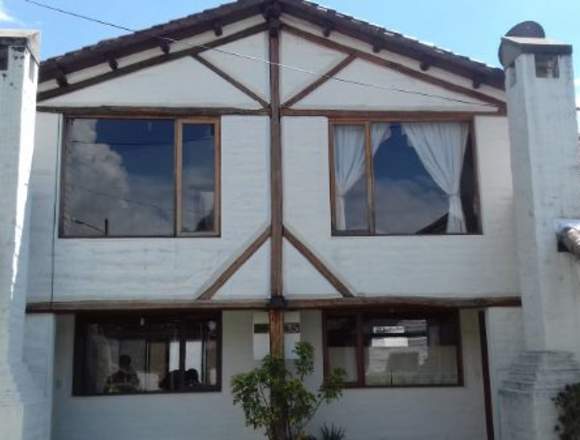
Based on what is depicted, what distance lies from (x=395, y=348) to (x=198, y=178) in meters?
4.34

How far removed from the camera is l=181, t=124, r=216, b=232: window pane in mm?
11633

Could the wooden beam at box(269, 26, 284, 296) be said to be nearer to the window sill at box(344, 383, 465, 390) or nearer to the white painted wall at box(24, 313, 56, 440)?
the window sill at box(344, 383, 465, 390)

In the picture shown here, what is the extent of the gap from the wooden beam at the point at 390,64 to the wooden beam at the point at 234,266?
3.28 m

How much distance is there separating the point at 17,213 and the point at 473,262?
675 cm

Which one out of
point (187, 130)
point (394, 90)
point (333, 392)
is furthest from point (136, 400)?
point (394, 90)

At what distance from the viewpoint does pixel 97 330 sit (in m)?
12.4

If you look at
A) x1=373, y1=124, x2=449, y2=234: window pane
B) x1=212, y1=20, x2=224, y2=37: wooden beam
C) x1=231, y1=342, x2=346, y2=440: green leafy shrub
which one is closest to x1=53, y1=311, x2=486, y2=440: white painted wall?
x1=231, y1=342, x2=346, y2=440: green leafy shrub

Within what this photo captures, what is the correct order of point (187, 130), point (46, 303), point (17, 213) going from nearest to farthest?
1. point (17, 213)
2. point (46, 303)
3. point (187, 130)

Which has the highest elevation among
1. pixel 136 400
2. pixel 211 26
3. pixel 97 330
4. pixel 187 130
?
pixel 211 26

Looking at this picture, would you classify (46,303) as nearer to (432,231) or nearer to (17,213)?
(17,213)

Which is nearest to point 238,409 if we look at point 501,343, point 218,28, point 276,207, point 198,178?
point 276,207

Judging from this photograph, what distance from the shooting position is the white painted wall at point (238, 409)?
11.9 metres

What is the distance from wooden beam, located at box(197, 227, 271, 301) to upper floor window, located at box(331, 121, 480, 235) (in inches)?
46.3

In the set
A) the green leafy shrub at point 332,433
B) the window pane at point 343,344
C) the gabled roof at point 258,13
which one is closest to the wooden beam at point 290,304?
the window pane at point 343,344
